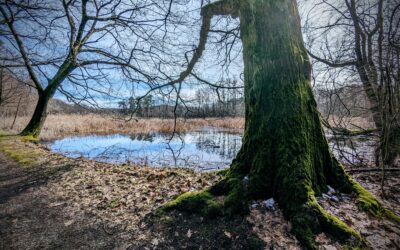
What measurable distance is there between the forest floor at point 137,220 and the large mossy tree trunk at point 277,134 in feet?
0.56

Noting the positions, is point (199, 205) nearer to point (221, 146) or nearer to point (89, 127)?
point (221, 146)

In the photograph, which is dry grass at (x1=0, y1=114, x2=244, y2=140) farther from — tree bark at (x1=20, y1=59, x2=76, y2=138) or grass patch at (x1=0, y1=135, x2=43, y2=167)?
grass patch at (x1=0, y1=135, x2=43, y2=167)

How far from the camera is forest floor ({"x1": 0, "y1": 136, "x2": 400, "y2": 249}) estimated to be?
1939mm

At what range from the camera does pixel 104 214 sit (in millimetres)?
2600

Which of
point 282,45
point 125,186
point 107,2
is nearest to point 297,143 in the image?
point 282,45

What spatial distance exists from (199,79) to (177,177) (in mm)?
2674

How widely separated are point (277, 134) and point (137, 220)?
77.4 inches

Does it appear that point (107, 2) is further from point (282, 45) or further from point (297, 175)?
point (297, 175)

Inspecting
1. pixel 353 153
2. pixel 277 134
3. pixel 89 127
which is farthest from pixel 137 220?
pixel 89 127

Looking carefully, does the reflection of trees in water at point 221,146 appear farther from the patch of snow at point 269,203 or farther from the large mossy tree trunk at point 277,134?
the patch of snow at point 269,203

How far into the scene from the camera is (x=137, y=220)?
2.41 meters

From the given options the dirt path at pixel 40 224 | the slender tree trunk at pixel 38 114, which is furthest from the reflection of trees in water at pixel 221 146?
the slender tree trunk at pixel 38 114

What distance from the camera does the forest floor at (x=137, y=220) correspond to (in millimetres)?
1939

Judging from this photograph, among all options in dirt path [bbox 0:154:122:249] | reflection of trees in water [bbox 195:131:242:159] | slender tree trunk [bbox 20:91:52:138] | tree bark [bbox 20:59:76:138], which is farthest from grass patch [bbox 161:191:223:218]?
slender tree trunk [bbox 20:91:52:138]
